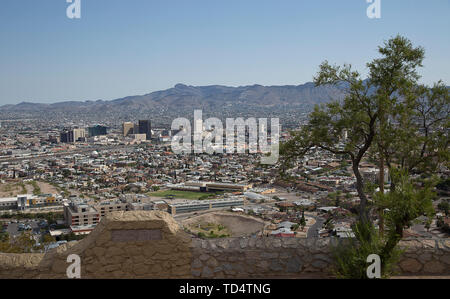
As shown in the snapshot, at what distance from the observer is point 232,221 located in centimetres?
1939

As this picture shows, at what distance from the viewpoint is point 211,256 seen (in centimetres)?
373

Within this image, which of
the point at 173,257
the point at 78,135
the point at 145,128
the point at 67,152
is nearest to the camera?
the point at 173,257

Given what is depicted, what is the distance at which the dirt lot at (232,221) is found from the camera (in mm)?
17663

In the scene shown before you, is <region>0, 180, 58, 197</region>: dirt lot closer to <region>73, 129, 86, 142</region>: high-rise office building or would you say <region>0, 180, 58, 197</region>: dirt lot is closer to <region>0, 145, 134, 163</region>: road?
<region>0, 145, 134, 163</region>: road

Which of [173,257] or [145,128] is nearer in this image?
[173,257]

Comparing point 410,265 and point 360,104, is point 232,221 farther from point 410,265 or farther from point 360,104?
point 410,265

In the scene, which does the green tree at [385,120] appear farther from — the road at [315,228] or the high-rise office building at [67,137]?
the high-rise office building at [67,137]

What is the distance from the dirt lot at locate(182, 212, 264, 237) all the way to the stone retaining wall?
43.2ft

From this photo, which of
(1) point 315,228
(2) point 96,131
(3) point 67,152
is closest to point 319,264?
(1) point 315,228

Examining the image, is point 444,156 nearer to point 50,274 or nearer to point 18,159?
point 50,274

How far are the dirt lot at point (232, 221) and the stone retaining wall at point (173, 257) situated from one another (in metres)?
13.2

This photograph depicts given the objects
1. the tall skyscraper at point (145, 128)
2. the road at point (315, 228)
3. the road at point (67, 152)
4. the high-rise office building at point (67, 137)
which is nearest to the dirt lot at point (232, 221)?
the road at point (315, 228)

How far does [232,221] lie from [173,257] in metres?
15.9

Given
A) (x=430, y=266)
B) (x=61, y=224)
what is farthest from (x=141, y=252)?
(x=61, y=224)
